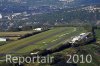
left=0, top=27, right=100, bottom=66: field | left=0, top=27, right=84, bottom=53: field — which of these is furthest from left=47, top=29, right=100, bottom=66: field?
left=0, top=27, right=84, bottom=53: field

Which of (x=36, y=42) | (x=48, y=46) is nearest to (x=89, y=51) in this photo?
(x=48, y=46)

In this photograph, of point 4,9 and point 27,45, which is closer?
point 27,45

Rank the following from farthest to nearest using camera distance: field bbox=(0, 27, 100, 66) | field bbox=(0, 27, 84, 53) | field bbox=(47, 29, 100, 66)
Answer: field bbox=(0, 27, 84, 53) → field bbox=(0, 27, 100, 66) → field bbox=(47, 29, 100, 66)

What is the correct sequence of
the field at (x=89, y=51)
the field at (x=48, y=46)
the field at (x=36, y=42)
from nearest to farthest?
the field at (x=89, y=51) → the field at (x=48, y=46) → the field at (x=36, y=42)

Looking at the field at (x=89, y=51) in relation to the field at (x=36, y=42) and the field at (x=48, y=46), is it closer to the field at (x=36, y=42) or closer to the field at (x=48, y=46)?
the field at (x=48, y=46)

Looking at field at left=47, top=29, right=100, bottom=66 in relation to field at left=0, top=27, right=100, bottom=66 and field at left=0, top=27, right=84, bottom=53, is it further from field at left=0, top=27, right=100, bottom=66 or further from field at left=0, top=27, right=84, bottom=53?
field at left=0, top=27, right=84, bottom=53

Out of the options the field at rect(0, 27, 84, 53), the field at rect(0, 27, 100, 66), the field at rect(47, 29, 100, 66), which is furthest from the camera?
the field at rect(0, 27, 84, 53)

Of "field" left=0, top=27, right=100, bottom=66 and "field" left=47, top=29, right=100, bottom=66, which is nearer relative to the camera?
"field" left=47, top=29, right=100, bottom=66

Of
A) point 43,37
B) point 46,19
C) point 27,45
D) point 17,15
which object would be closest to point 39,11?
point 17,15

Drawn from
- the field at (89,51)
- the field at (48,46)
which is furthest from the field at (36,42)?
the field at (89,51)

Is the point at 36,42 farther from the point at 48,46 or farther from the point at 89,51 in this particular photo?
the point at 89,51

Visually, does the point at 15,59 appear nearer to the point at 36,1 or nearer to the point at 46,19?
the point at 46,19
